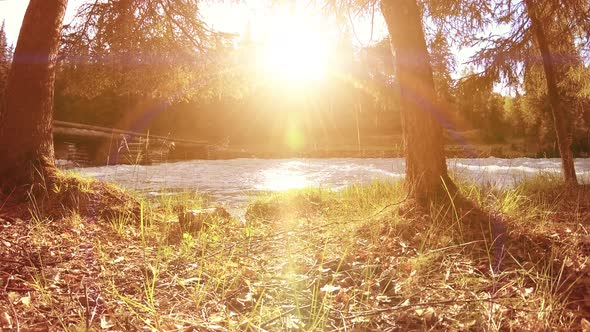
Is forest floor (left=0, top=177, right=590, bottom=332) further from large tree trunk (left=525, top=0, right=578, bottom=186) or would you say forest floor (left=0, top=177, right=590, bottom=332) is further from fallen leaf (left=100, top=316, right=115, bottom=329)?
large tree trunk (left=525, top=0, right=578, bottom=186)

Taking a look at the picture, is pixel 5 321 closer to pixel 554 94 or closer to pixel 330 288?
pixel 330 288

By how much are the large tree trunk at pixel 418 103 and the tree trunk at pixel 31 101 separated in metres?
4.56

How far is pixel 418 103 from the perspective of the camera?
14.2ft

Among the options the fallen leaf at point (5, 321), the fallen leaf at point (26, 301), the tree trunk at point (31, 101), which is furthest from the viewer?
the tree trunk at point (31, 101)

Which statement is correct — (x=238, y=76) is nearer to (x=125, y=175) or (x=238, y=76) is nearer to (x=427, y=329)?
(x=427, y=329)

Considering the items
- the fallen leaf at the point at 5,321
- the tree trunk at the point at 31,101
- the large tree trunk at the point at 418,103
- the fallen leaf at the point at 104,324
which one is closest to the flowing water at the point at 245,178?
the tree trunk at the point at 31,101

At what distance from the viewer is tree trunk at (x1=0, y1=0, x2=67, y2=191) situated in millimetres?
5113

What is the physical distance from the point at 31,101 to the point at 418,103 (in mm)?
5019

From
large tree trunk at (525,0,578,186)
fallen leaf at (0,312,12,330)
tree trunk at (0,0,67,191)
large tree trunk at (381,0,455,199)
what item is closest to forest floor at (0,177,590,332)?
fallen leaf at (0,312,12,330)

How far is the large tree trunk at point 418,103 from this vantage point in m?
4.33

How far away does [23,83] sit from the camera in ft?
17.4

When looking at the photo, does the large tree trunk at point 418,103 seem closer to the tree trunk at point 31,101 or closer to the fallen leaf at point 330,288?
the fallen leaf at point 330,288

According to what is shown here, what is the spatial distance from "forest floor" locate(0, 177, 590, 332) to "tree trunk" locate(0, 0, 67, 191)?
2.98 ft

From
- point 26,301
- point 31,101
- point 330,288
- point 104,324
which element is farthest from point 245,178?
point 104,324
